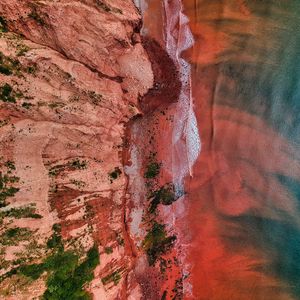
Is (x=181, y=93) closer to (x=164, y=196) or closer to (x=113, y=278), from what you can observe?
(x=164, y=196)

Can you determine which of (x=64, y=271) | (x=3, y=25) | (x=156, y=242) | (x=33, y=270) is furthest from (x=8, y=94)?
(x=156, y=242)

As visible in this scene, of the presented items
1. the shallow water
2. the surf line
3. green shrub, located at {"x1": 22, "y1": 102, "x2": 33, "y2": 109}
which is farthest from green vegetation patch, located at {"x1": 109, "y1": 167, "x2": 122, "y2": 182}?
green shrub, located at {"x1": 22, "y1": 102, "x2": 33, "y2": 109}

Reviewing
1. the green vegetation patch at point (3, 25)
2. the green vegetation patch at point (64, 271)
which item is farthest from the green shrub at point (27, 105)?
the green vegetation patch at point (64, 271)

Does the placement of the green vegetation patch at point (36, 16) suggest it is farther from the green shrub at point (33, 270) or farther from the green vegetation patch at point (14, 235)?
the green shrub at point (33, 270)

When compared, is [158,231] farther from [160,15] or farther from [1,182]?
[160,15]

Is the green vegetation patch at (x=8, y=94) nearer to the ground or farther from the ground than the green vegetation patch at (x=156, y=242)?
farther from the ground

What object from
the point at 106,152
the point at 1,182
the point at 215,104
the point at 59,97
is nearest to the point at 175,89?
the point at 215,104

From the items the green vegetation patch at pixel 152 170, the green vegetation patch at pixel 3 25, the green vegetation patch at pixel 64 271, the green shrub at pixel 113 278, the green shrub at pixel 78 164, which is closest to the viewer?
the green vegetation patch at pixel 3 25
